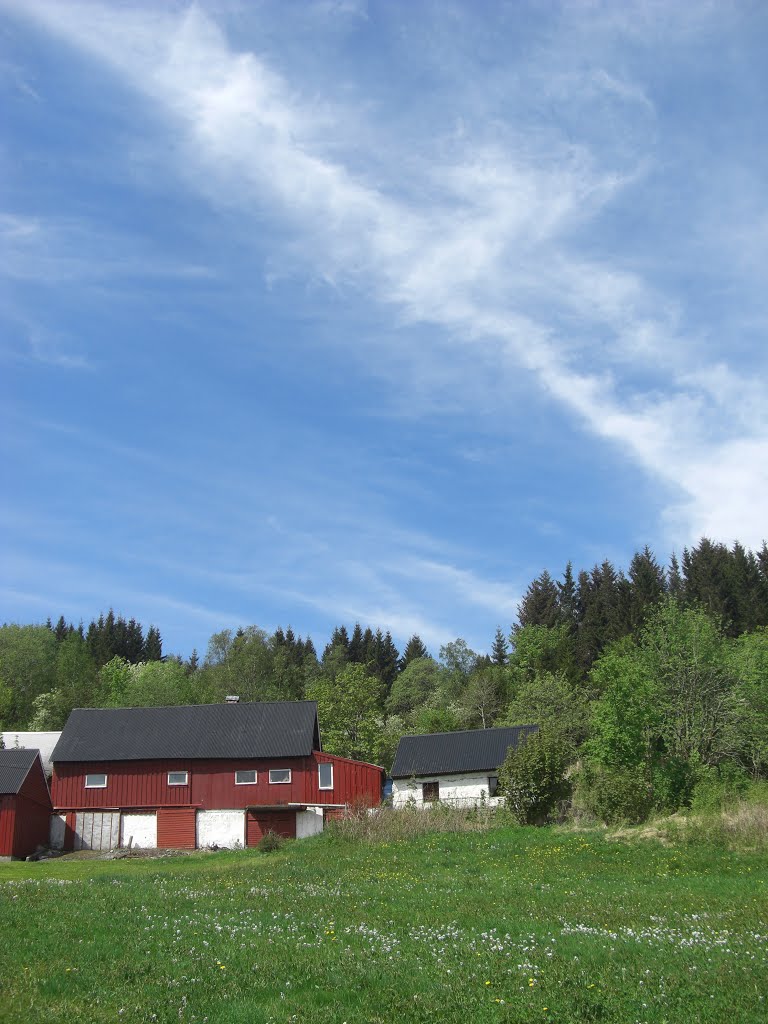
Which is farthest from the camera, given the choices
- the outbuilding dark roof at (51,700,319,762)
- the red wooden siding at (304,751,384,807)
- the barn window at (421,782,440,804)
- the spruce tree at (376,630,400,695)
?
the spruce tree at (376,630,400,695)

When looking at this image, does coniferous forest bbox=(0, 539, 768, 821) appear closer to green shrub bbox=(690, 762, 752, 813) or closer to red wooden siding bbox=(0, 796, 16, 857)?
green shrub bbox=(690, 762, 752, 813)

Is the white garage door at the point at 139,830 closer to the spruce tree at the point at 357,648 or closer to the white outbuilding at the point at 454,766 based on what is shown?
the white outbuilding at the point at 454,766

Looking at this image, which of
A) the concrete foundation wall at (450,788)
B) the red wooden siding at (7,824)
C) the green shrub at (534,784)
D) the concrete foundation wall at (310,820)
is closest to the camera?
the green shrub at (534,784)

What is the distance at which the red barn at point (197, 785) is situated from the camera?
163 feet

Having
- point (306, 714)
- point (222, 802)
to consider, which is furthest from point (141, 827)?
point (306, 714)

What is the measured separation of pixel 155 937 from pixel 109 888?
914 centimetres

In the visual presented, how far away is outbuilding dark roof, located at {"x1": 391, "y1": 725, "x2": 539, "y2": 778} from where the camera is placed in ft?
180

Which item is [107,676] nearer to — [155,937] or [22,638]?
[22,638]

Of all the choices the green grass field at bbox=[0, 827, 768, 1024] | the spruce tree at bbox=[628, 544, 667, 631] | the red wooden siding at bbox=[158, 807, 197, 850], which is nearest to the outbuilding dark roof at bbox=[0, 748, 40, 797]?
the red wooden siding at bbox=[158, 807, 197, 850]

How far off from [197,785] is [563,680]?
36912mm

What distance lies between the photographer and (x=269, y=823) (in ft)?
163

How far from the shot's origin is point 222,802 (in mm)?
50250

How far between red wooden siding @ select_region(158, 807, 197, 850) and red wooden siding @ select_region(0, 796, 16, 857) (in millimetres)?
8377

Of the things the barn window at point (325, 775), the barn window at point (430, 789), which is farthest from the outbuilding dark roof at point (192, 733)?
the barn window at point (430, 789)
